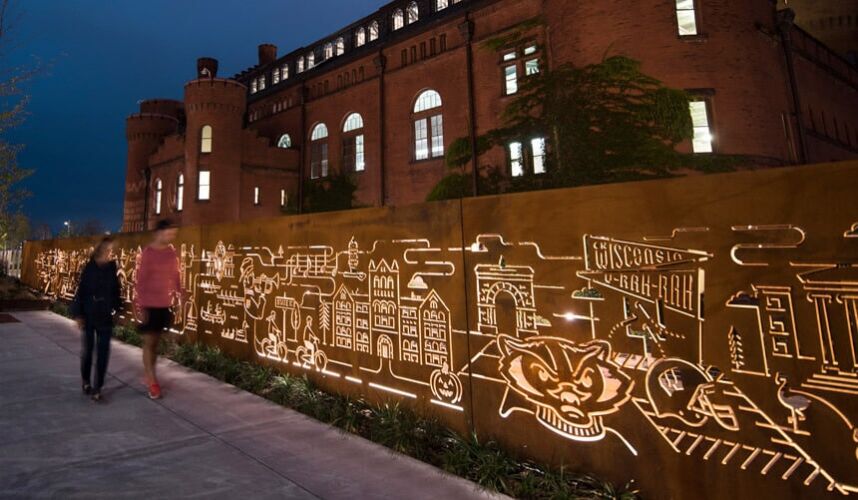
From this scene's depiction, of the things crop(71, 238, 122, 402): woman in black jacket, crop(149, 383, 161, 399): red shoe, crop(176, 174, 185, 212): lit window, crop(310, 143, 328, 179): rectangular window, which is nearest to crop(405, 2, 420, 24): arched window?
crop(310, 143, 328, 179): rectangular window

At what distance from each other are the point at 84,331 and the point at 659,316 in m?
6.66

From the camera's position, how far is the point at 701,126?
1455 cm

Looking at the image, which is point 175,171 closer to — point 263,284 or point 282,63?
point 282,63

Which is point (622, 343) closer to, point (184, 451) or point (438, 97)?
point (184, 451)

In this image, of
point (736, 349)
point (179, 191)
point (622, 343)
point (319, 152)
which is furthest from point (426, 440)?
Result: point (179, 191)

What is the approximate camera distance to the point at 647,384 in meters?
2.94

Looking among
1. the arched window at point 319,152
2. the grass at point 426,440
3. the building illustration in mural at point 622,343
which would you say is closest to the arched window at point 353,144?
the arched window at point 319,152

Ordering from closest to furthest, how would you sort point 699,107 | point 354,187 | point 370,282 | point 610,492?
point 610,492
point 370,282
point 699,107
point 354,187

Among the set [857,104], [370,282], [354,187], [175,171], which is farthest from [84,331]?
[857,104]

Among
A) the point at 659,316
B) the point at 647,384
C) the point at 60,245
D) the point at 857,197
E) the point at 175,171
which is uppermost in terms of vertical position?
the point at 175,171

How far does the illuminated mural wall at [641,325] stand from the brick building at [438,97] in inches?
528

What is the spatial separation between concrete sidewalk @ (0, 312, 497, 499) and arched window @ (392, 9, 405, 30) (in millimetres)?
24958

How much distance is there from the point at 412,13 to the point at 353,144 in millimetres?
8342

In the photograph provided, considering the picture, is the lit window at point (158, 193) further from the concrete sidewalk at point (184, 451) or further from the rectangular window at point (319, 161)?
the concrete sidewalk at point (184, 451)
